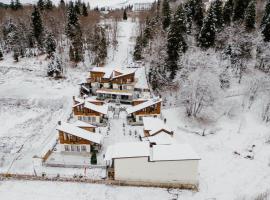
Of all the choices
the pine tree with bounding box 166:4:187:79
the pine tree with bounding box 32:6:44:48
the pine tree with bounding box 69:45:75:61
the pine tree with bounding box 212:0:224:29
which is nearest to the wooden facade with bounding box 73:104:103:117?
the pine tree with bounding box 166:4:187:79

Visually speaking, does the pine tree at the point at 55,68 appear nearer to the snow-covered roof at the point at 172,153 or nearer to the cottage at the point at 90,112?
the cottage at the point at 90,112

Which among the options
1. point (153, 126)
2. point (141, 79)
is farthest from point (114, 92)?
point (153, 126)

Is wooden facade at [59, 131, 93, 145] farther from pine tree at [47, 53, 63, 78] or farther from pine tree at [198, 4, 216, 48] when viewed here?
pine tree at [198, 4, 216, 48]

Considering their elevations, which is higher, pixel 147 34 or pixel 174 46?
pixel 147 34

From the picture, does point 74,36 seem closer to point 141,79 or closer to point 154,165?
point 141,79

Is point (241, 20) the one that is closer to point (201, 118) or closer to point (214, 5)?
point (214, 5)
